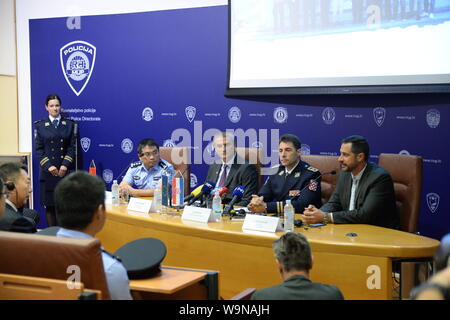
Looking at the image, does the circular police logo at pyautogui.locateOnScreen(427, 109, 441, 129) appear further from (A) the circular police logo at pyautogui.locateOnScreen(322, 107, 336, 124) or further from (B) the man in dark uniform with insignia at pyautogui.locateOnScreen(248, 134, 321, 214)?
(B) the man in dark uniform with insignia at pyautogui.locateOnScreen(248, 134, 321, 214)

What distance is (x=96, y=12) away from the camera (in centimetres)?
658

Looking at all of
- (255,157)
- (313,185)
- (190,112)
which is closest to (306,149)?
(255,157)

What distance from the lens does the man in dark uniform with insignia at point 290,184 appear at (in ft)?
12.6

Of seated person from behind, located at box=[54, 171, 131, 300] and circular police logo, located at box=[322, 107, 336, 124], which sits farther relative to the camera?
circular police logo, located at box=[322, 107, 336, 124]

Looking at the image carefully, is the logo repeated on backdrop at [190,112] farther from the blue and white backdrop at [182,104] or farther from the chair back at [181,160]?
the chair back at [181,160]

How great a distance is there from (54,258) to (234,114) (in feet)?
13.2

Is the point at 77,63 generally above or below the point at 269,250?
above

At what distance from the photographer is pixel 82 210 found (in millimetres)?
2049

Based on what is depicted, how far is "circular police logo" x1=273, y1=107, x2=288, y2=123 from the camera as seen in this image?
18.0ft

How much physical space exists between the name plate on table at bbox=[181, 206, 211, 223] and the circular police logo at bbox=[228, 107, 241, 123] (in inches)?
86.1

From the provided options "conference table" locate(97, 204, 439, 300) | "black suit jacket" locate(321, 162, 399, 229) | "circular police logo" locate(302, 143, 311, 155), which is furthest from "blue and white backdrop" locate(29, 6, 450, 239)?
"conference table" locate(97, 204, 439, 300)

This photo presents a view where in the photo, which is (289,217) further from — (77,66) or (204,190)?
(77,66)
